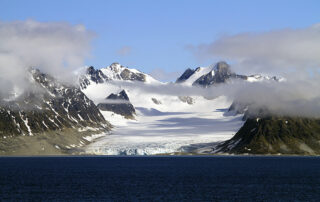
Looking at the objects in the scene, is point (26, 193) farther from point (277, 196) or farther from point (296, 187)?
point (296, 187)

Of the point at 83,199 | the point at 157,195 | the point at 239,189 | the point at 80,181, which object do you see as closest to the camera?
the point at 83,199

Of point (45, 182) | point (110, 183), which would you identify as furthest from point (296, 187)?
point (45, 182)

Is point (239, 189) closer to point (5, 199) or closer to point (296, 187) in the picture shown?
point (296, 187)

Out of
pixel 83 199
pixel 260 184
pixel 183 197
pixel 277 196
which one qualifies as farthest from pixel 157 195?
pixel 260 184

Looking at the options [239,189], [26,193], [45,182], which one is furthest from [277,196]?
[45,182]

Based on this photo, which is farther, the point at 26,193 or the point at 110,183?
the point at 110,183

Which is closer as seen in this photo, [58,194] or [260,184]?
[58,194]

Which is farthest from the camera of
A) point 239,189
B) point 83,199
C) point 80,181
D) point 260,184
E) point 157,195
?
point 80,181

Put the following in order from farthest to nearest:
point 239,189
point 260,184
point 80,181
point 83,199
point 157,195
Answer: point 80,181 → point 260,184 → point 239,189 → point 157,195 → point 83,199
